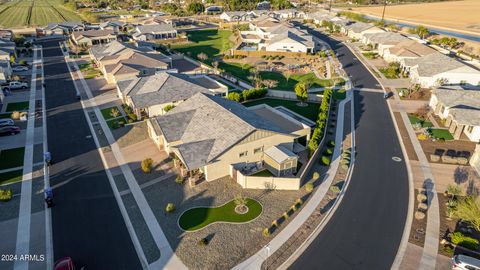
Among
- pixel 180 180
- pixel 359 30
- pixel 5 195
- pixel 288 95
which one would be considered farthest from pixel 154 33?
pixel 180 180

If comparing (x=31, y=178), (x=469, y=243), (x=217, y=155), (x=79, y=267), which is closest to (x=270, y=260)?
(x=217, y=155)

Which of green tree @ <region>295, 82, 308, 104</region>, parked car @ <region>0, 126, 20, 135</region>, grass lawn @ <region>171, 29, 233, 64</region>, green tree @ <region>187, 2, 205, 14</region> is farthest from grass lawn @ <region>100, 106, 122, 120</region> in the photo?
green tree @ <region>187, 2, 205, 14</region>

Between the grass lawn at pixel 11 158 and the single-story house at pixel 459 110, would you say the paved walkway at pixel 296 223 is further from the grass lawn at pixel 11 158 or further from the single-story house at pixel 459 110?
the grass lawn at pixel 11 158

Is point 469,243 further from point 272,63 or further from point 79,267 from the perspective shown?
point 272,63

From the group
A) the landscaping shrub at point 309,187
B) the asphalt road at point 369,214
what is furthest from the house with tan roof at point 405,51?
the landscaping shrub at point 309,187

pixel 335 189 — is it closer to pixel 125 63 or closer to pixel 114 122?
pixel 114 122
